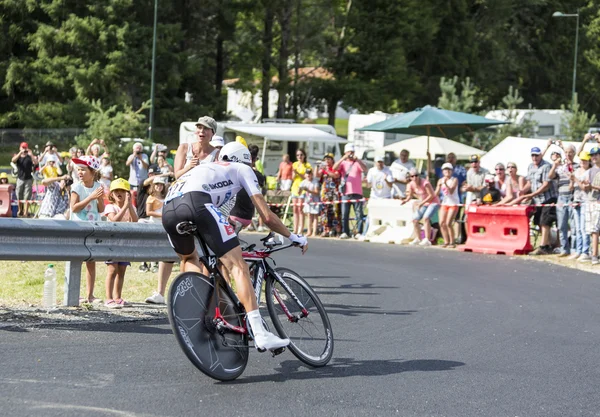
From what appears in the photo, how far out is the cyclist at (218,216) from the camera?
281 inches

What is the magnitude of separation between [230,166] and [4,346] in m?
2.25

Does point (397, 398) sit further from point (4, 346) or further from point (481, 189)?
point (481, 189)

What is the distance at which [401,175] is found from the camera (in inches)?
920

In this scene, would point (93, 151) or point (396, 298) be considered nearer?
point (396, 298)

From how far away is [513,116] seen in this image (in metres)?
43.7

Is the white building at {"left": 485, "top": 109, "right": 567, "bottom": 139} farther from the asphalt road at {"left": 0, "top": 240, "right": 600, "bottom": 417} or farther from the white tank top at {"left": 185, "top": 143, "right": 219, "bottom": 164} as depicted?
the white tank top at {"left": 185, "top": 143, "right": 219, "bottom": 164}

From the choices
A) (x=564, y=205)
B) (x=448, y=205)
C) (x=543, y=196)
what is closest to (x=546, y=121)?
(x=448, y=205)

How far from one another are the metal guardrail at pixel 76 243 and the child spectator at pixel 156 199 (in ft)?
8.77

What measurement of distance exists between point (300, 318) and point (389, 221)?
14934mm

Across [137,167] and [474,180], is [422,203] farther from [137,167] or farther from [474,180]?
[137,167]

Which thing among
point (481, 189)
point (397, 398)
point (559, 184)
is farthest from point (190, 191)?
point (481, 189)

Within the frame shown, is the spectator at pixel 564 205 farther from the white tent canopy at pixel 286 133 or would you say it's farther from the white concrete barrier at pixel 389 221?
the white tent canopy at pixel 286 133

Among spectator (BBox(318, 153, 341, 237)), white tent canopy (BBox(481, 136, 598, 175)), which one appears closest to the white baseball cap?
spectator (BBox(318, 153, 341, 237))

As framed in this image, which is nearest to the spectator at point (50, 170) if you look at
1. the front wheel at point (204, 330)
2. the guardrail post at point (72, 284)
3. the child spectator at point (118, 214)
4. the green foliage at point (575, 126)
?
the child spectator at point (118, 214)
